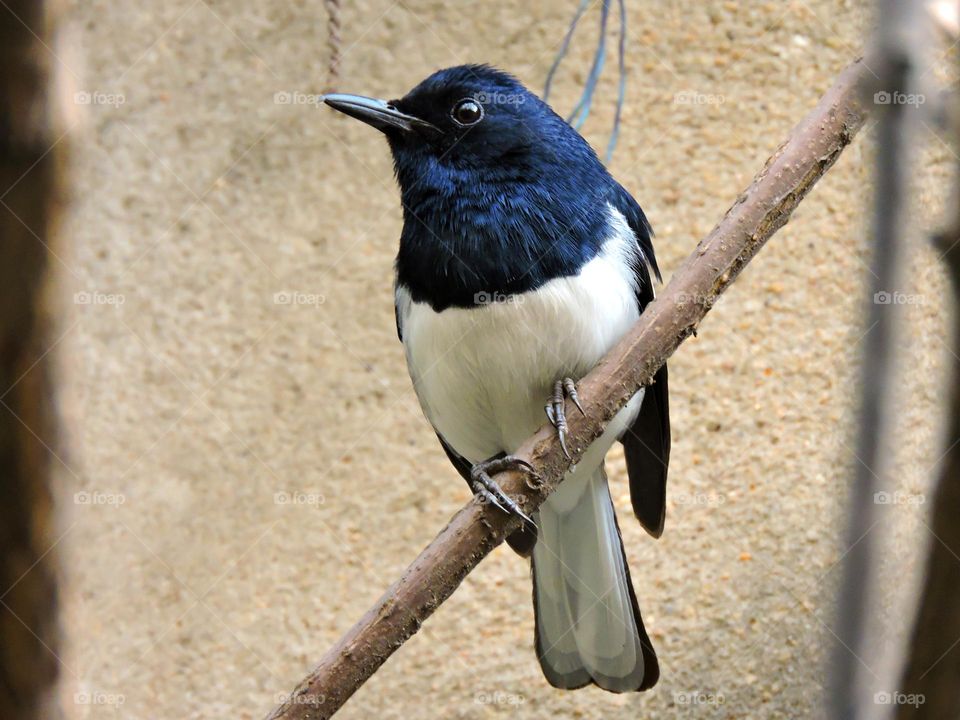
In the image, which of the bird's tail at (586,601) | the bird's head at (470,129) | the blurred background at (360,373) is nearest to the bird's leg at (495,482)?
the bird's tail at (586,601)

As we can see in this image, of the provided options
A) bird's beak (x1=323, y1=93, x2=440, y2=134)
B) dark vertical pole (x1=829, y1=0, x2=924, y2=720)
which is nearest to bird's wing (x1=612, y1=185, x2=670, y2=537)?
bird's beak (x1=323, y1=93, x2=440, y2=134)

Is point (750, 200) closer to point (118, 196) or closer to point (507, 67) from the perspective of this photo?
point (507, 67)

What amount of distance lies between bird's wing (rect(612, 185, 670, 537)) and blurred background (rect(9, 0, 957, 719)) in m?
0.52

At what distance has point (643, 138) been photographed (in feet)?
10.0

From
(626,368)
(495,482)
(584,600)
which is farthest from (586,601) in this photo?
(626,368)

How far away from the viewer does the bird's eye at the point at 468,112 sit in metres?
2.25

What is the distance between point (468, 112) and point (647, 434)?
0.83 meters

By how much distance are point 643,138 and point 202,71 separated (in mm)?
1346

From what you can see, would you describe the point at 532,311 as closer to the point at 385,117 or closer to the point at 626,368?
the point at 626,368

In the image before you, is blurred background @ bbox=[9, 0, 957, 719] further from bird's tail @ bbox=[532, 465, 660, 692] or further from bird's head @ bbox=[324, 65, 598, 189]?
bird's head @ bbox=[324, 65, 598, 189]

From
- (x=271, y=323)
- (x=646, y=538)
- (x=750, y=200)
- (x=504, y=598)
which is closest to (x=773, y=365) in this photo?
(x=646, y=538)

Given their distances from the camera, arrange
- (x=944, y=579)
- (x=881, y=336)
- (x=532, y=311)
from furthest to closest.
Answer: (x=532, y=311)
(x=944, y=579)
(x=881, y=336)

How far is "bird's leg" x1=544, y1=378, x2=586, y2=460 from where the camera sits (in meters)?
1.89

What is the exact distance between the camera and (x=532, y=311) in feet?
6.79
